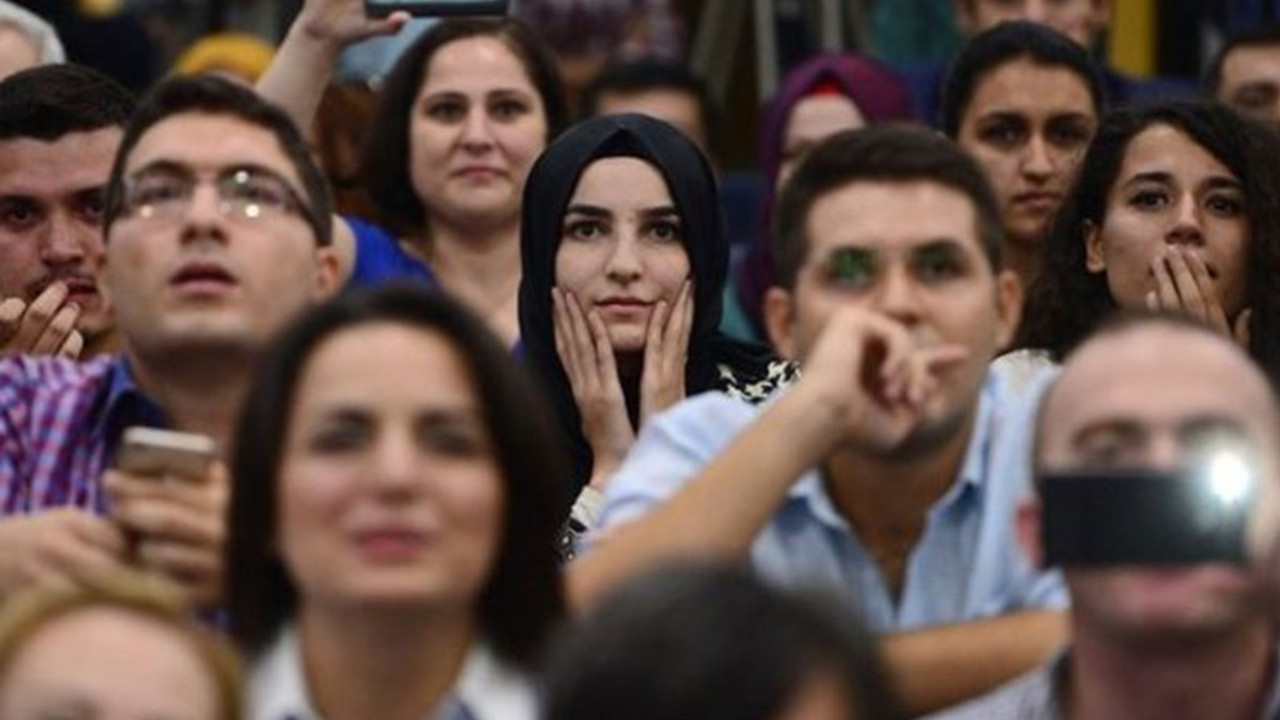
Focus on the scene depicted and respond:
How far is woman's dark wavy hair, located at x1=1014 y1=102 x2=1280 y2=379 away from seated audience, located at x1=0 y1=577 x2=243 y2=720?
9.92 ft

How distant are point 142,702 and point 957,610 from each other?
1.63 meters

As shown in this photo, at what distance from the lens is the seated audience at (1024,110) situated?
980 cm

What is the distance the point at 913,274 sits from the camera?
6.70 meters

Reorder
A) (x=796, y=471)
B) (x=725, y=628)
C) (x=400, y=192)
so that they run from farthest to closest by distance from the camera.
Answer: (x=400, y=192)
(x=796, y=471)
(x=725, y=628)

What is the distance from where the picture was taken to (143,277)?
7.08m

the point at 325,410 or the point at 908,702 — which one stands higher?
the point at 325,410

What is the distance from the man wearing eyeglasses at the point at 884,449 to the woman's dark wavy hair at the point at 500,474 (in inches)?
9.9

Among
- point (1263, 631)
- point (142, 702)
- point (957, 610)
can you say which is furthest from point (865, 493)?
point (142, 702)

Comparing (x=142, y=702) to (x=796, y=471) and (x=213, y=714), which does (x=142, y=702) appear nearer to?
(x=213, y=714)

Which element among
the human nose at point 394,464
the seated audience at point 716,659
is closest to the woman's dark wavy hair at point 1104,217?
the human nose at point 394,464

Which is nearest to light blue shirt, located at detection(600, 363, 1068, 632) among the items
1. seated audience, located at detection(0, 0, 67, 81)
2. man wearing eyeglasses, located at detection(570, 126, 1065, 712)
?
man wearing eyeglasses, located at detection(570, 126, 1065, 712)

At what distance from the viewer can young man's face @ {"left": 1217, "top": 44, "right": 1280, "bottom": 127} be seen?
10516 millimetres

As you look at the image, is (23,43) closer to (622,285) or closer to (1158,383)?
(622,285)

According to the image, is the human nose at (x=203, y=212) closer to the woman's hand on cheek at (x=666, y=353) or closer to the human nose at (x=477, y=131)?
the woman's hand on cheek at (x=666, y=353)
